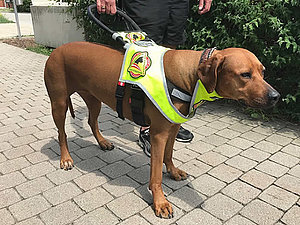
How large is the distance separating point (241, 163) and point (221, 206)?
905 millimetres

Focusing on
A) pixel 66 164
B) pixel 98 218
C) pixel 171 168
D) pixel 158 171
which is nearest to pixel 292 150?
pixel 171 168

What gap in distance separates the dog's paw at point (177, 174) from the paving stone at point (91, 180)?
709 millimetres

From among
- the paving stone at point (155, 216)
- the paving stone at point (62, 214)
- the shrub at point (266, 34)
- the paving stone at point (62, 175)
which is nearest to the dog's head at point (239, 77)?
the paving stone at point (155, 216)

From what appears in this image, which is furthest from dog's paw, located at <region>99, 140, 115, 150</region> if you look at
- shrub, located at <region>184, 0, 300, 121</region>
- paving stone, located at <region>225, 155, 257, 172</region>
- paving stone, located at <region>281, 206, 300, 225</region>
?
shrub, located at <region>184, 0, 300, 121</region>

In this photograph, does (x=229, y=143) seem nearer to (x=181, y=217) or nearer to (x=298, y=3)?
(x=181, y=217)

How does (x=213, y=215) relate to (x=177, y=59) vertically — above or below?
below

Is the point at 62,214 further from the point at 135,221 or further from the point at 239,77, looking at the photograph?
the point at 239,77

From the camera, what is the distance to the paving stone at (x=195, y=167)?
3.32 meters

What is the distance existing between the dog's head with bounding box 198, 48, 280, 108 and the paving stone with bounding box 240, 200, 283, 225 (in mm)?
1109

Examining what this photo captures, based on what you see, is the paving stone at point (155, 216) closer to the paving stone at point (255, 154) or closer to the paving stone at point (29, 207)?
the paving stone at point (29, 207)

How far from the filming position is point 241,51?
7.18ft

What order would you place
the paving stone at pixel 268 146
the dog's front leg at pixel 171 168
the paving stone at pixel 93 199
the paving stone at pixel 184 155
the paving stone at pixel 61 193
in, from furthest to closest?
the paving stone at pixel 268 146
the paving stone at pixel 184 155
the dog's front leg at pixel 171 168
the paving stone at pixel 61 193
the paving stone at pixel 93 199

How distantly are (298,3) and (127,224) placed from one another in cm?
376

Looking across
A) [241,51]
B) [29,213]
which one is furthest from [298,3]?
[29,213]
